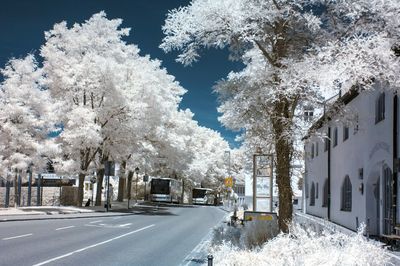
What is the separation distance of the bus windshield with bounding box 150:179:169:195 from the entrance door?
4101 cm

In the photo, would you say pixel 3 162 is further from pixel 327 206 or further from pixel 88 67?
pixel 327 206

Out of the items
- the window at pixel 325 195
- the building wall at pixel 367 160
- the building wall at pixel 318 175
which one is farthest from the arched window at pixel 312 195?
the building wall at pixel 367 160

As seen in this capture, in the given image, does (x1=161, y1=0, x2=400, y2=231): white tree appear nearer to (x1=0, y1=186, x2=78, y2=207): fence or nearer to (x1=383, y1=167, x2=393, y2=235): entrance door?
(x1=383, y1=167, x2=393, y2=235): entrance door

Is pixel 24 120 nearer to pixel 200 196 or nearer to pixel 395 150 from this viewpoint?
pixel 395 150

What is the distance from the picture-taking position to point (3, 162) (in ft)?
106

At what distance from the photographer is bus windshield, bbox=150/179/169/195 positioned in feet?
194

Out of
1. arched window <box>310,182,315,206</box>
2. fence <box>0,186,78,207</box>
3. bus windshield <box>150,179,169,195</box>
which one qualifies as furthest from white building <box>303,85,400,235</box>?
bus windshield <box>150,179,169,195</box>

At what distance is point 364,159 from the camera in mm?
21781

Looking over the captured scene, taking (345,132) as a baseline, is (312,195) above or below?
below

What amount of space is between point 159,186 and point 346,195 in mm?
34904

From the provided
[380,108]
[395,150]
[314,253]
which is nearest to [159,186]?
[380,108]

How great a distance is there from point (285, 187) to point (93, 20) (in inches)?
1150

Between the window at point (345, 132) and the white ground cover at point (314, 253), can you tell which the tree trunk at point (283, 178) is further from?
the window at point (345, 132)

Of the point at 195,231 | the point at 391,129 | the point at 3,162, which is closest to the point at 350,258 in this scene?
the point at 391,129
